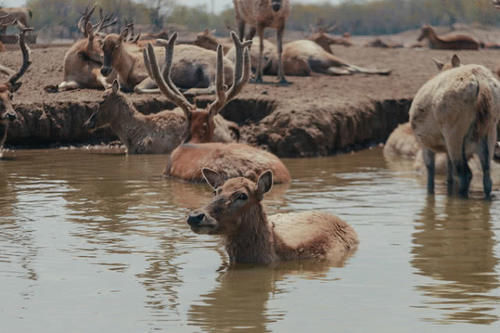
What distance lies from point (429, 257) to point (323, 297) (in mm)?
1749

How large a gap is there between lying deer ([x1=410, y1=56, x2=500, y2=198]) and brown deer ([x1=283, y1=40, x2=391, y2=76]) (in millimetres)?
11720

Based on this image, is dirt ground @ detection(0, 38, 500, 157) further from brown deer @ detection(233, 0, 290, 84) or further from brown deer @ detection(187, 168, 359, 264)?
brown deer @ detection(187, 168, 359, 264)

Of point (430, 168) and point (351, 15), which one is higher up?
point (351, 15)

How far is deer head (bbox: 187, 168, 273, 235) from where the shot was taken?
7.86 m

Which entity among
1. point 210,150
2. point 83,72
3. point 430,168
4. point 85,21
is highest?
point 85,21

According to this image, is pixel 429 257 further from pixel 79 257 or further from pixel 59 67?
pixel 59 67

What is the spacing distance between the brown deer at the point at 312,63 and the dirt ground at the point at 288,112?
1.55 m

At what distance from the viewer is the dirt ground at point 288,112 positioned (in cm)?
1741

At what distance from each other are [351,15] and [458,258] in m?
87.7

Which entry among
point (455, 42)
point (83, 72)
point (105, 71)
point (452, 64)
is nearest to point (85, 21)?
point (83, 72)

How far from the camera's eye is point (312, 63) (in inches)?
950

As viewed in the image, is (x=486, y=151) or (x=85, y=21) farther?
(x=85, y=21)

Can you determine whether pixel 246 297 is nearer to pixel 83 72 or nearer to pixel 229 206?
pixel 229 206

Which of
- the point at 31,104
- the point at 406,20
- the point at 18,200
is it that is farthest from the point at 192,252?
the point at 406,20
